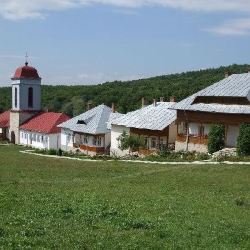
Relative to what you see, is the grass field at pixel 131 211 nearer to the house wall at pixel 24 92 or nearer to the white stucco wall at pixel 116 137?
the white stucco wall at pixel 116 137

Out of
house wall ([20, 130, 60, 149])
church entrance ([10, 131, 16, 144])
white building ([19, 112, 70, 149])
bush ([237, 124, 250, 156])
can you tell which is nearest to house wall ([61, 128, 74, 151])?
white building ([19, 112, 70, 149])

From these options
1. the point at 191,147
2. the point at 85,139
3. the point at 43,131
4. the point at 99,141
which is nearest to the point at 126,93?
the point at 43,131

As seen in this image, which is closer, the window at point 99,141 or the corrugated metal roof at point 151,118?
the corrugated metal roof at point 151,118

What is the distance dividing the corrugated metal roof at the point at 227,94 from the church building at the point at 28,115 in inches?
1087

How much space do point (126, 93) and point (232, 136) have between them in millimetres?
74905

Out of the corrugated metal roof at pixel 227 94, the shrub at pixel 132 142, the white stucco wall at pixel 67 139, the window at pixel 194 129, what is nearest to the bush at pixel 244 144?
the corrugated metal roof at pixel 227 94

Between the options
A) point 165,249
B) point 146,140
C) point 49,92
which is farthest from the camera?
point 49,92

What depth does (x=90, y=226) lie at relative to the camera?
13.3 metres

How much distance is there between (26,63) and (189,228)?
6370 centimetres

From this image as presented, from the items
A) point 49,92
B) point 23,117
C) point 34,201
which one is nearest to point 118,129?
point 23,117

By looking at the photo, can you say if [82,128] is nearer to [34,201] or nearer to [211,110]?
[211,110]

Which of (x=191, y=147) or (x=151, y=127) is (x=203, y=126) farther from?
(x=151, y=127)

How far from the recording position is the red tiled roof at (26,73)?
72156mm

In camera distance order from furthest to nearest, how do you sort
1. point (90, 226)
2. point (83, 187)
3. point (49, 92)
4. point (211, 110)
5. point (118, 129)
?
point (49, 92) → point (118, 129) → point (211, 110) → point (83, 187) → point (90, 226)
